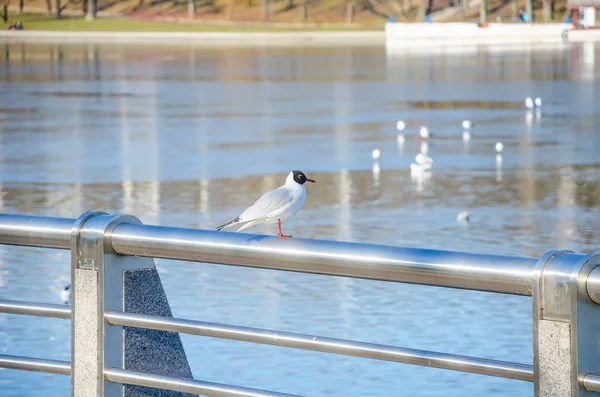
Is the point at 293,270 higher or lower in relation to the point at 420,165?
higher

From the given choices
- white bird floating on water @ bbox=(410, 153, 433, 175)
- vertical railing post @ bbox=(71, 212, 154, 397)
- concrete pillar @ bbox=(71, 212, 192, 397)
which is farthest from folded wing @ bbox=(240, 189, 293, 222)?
white bird floating on water @ bbox=(410, 153, 433, 175)

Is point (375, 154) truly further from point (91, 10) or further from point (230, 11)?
point (230, 11)

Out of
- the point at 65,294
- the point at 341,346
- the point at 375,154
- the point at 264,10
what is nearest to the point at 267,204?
the point at 341,346

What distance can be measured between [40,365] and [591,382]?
1.87 meters

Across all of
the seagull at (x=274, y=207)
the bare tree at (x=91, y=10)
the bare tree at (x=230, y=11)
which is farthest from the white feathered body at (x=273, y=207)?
the bare tree at (x=230, y=11)

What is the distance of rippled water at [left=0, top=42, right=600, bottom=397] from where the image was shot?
9.26 metres

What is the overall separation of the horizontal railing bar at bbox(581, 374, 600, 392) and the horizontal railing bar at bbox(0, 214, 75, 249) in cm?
170

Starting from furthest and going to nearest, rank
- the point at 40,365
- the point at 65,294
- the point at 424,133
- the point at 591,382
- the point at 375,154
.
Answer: the point at 424,133
the point at 375,154
the point at 65,294
the point at 40,365
the point at 591,382

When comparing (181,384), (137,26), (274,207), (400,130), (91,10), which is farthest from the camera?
(91,10)

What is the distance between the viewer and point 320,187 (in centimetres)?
1870

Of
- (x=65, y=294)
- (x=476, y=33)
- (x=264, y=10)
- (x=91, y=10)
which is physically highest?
(x=91, y=10)

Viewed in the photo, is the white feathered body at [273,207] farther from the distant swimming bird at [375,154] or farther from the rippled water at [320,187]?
the distant swimming bird at [375,154]

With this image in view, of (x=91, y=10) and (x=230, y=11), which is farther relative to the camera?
(x=230, y=11)

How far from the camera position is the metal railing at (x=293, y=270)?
125 inches
